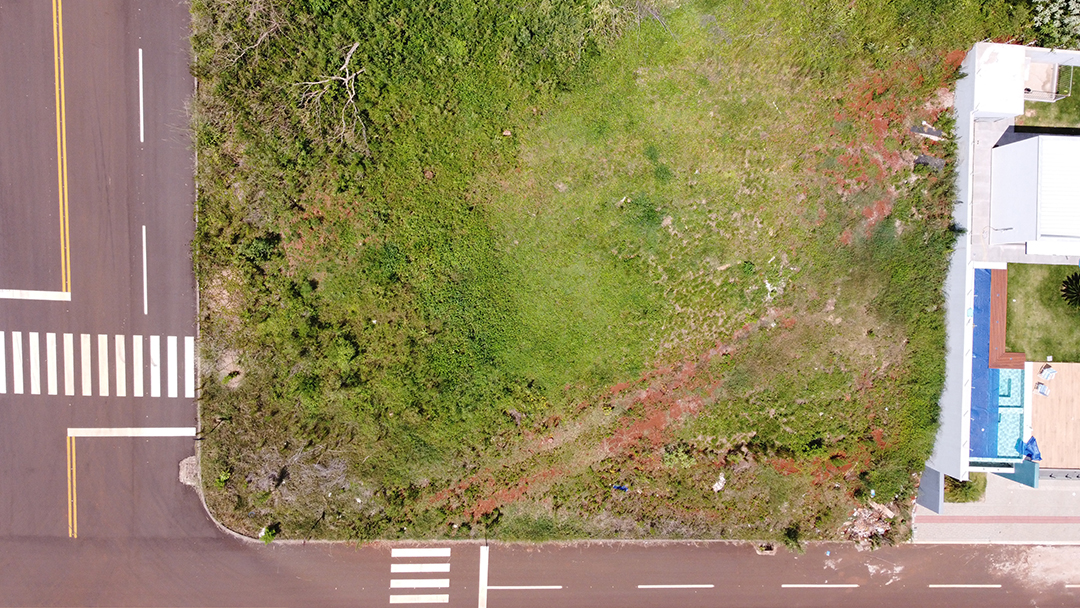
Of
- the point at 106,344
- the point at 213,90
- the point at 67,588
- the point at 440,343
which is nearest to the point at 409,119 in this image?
the point at 213,90

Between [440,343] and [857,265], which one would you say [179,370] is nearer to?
[440,343]

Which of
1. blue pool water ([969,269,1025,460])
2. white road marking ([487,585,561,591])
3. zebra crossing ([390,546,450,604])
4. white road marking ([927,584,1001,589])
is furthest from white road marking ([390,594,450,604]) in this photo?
blue pool water ([969,269,1025,460])

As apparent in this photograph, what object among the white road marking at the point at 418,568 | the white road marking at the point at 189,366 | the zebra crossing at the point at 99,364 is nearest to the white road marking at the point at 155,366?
the zebra crossing at the point at 99,364

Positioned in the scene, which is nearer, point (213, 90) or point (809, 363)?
point (213, 90)

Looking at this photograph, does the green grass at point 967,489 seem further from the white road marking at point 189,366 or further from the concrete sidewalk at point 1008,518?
the white road marking at point 189,366

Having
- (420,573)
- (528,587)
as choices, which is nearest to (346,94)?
(420,573)

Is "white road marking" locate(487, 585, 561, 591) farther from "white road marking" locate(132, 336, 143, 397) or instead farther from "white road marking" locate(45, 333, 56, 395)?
"white road marking" locate(45, 333, 56, 395)

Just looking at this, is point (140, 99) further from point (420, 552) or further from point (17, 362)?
point (420, 552)
